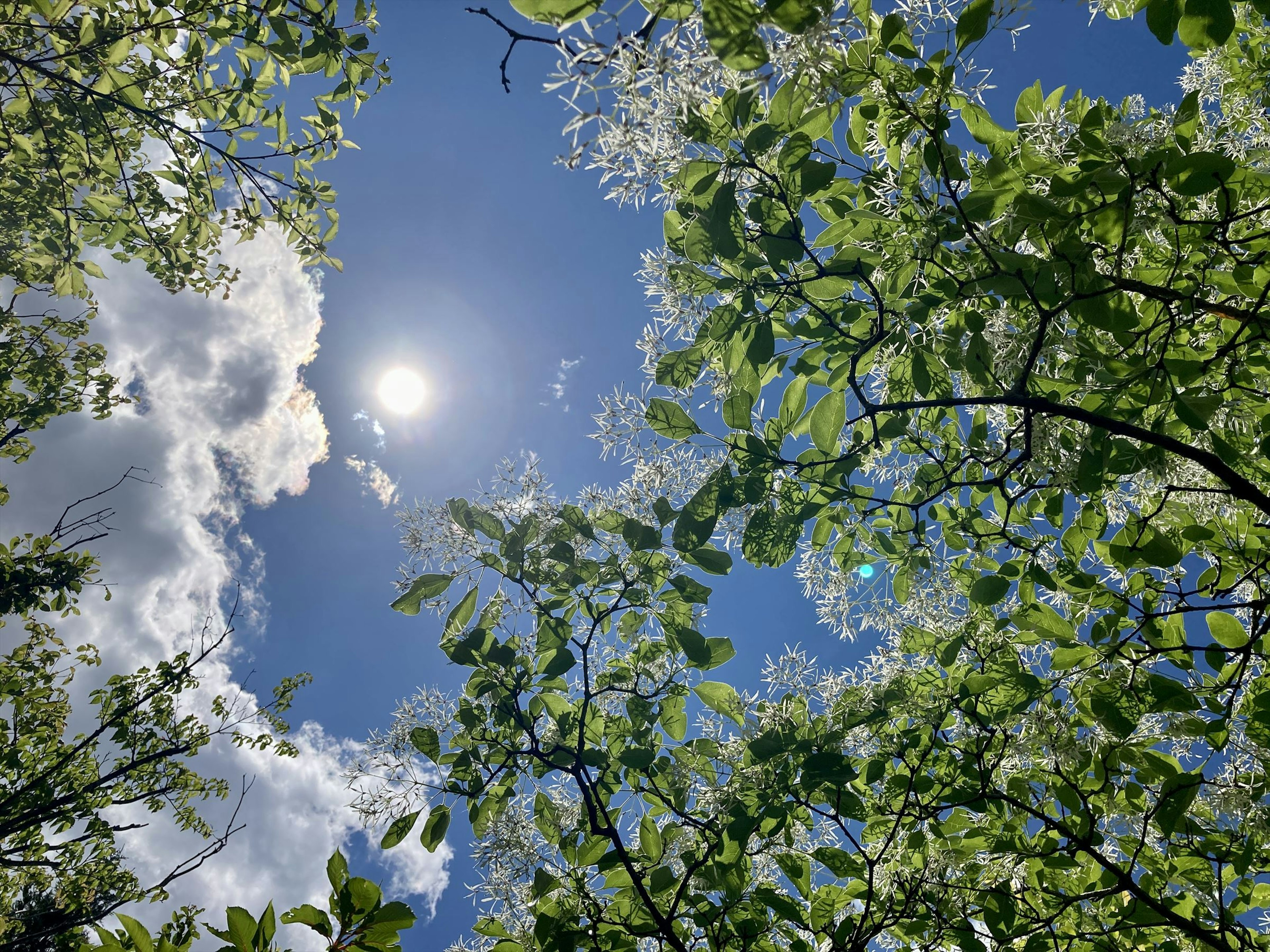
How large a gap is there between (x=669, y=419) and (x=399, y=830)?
1.79 metres

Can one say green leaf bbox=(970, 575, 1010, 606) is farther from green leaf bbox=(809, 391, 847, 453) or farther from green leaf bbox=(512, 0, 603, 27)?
green leaf bbox=(512, 0, 603, 27)

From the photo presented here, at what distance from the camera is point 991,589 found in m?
2.00

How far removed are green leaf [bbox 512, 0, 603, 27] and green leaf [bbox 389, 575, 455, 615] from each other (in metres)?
1.68

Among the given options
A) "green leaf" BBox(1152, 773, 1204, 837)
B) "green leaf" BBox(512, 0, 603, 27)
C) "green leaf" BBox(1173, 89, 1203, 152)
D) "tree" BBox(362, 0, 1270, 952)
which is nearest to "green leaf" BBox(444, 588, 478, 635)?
"tree" BBox(362, 0, 1270, 952)

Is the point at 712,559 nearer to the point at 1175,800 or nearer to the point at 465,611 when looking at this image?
the point at 465,611

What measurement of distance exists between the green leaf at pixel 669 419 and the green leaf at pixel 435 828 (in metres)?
1.57

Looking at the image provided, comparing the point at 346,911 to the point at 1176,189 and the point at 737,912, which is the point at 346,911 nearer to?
the point at 737,912

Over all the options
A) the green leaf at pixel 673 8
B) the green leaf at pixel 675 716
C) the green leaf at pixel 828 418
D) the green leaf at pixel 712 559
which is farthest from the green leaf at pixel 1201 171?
the green leaf at pixel 675 716

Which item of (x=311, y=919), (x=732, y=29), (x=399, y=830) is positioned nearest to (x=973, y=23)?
(x=732, y=29)

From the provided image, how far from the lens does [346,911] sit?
140 cm

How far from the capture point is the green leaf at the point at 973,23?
1.31 metres

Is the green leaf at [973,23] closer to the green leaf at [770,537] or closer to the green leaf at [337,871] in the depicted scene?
the green leaf at [770,537]

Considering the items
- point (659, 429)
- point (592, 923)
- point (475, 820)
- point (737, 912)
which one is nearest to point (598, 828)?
point (592, 923)

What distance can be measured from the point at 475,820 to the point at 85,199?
419cm
